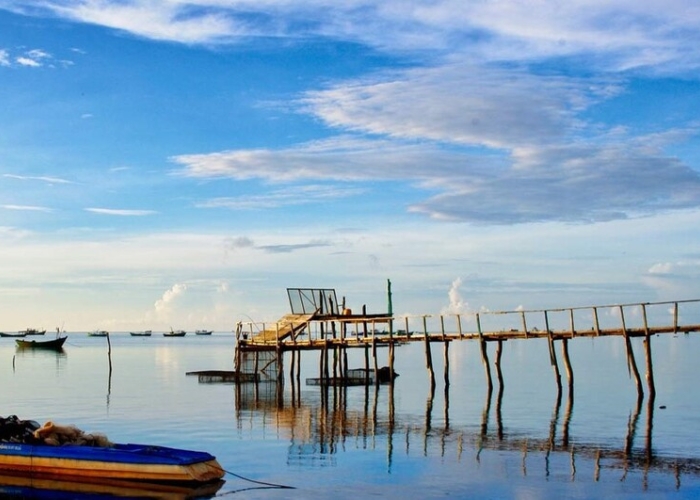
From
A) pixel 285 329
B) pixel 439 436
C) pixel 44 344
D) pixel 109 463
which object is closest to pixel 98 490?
pixel 109 463

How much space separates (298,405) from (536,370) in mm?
40773

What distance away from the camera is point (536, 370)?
273 ft

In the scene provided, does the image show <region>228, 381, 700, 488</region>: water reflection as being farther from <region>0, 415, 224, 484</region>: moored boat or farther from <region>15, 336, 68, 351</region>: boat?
<region>15, 336, 68, 351</region>: boat

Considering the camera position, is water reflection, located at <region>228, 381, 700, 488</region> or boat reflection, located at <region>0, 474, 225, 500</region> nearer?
boat reflection, located at <region>0, 474, 225, 500</region>

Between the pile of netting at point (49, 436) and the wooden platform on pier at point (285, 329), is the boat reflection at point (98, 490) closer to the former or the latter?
the pile of netting at point (49, 436)

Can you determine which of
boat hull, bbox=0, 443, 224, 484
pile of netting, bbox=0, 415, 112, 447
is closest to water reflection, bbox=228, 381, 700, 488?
boat hull, bbox=0, 443, 224, 484

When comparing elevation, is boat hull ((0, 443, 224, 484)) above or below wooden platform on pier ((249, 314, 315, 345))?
below

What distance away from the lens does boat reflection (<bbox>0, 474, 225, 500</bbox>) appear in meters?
23.9

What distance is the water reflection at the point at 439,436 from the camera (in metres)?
29.0

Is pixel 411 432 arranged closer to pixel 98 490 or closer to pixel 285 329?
pixel 98 490

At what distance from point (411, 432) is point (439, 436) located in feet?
5.34

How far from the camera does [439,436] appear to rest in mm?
35281

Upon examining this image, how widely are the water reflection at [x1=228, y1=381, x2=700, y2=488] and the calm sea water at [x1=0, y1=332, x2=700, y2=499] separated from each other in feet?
0.21

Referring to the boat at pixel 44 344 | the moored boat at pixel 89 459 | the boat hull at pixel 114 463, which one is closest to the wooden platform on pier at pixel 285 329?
the moored boat at pixel 89 459
